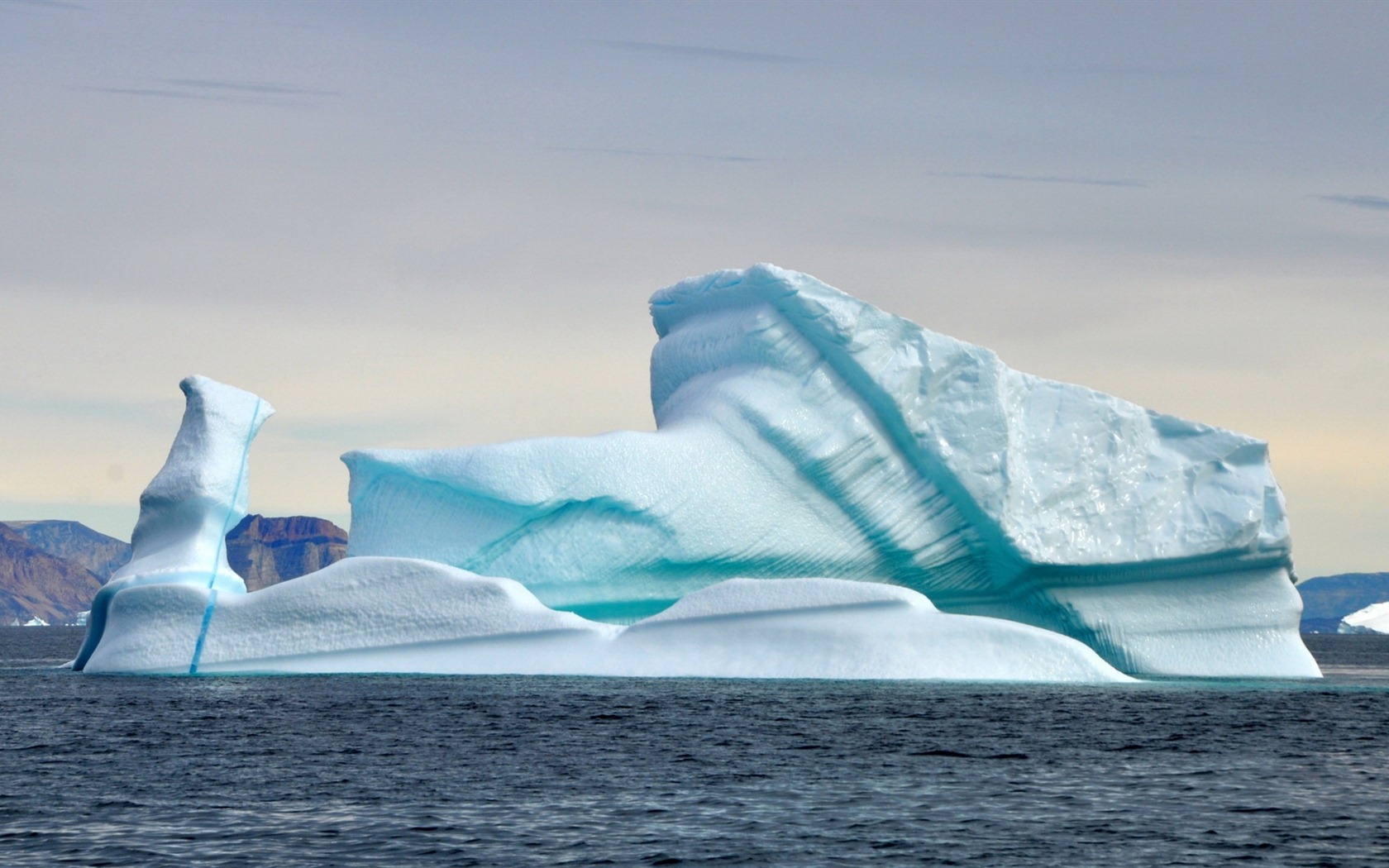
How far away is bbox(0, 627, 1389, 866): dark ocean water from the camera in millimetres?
12570

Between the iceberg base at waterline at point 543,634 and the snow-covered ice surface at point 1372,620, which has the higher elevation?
the snow-covered ice surface at point 1372,620

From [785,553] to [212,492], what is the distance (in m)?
9.20

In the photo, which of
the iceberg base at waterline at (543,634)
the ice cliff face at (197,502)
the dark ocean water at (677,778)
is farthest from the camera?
the ice cliff face at (197,502)

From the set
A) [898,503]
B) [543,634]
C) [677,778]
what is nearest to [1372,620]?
[898,503]

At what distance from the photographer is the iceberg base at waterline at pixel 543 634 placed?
79.1 feet

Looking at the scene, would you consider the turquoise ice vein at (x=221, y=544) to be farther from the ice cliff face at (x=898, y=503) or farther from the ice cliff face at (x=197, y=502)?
the ice cliff face at (x=898, y=503)

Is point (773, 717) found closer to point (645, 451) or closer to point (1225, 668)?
point (645, 451)

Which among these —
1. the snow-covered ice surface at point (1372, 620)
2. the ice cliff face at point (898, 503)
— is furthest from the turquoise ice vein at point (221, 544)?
the snow-covered ice surface at point (1372, 620)

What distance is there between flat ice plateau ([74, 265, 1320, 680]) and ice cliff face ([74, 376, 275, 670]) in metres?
0.04

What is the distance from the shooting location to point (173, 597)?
84.2 feet

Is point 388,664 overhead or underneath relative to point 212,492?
underneath

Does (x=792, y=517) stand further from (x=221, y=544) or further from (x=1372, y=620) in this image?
(x=1372, y=620)

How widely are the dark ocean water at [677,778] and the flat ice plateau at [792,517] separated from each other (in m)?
1.20

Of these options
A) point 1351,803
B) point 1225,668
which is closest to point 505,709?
point 1351,803
